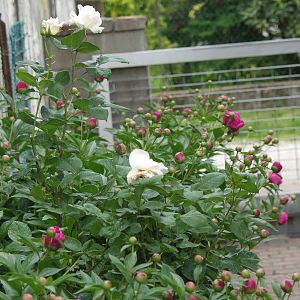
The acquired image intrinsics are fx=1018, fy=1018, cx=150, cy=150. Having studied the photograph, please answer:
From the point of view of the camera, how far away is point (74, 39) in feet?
11.3

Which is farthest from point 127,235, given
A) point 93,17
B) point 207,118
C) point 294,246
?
point 294,246

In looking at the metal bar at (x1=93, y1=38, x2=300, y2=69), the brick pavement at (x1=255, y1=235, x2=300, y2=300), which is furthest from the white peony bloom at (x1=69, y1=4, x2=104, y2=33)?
the metal bar at (x1=93, y1=38, x2=300, y2=69)

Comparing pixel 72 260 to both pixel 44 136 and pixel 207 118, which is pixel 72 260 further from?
pixel 207 118

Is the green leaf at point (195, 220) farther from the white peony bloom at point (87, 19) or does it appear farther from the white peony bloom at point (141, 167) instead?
the white peony bloom at point (87, 19)

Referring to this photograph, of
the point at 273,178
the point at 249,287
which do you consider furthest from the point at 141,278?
the point at 273,178

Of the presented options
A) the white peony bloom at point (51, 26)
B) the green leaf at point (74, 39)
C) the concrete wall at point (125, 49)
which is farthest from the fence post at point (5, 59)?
the green leaf at point (74, 39)

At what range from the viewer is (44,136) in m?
3.67

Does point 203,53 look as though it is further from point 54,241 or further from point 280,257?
point 54,241

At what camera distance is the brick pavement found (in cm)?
704

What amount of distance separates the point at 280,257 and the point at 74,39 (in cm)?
444

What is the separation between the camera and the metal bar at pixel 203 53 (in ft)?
25.4

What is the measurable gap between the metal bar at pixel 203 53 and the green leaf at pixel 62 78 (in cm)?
413

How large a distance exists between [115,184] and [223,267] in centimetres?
49

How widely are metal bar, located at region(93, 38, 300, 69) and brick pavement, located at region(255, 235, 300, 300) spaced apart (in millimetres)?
1488
